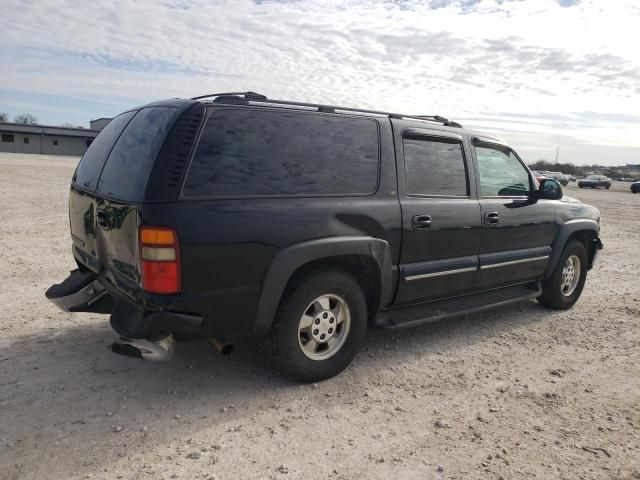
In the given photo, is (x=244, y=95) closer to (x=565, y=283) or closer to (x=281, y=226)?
(x=281, y=226)

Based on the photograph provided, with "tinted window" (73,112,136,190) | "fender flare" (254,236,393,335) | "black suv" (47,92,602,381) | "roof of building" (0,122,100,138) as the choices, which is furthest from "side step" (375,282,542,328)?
"roof of building" (0,122,100,138)

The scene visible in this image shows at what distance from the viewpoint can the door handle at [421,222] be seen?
12.9ft

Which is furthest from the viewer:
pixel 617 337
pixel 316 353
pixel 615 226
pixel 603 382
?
pixel 615 226

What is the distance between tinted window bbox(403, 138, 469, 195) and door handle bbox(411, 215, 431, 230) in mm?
204

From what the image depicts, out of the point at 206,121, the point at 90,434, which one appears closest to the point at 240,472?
the point at 90,434

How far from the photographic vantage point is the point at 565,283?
5.70 metres

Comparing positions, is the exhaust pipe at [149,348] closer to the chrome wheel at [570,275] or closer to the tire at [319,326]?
the tire at [319,326]

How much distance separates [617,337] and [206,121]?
437 cm

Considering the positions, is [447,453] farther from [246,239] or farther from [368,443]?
A: [246,239]

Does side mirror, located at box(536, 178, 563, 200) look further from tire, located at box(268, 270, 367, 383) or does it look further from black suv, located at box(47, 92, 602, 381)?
tire, located at box(268, 270, 367, 383)

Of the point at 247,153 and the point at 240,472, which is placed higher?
the point at 247,153

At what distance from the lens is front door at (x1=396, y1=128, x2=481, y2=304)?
3957mm

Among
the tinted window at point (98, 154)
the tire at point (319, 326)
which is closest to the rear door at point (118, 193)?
the tinted window at point (98, 154)

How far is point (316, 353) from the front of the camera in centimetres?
363
